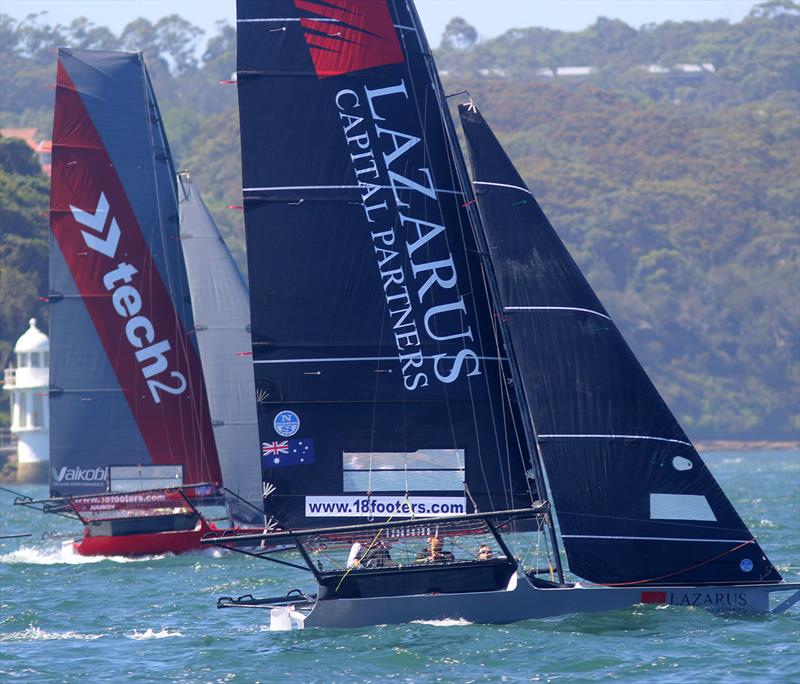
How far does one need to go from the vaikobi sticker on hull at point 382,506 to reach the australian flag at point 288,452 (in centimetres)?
43

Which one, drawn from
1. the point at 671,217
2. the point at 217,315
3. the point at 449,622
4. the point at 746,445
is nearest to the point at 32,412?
the point at 217,315

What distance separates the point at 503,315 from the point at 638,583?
126 inches

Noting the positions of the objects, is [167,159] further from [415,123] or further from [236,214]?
[236,214]

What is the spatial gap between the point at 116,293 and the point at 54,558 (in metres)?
5.00

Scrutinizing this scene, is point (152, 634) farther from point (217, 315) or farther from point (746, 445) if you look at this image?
point (746, 445)

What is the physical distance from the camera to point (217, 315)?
2952cm

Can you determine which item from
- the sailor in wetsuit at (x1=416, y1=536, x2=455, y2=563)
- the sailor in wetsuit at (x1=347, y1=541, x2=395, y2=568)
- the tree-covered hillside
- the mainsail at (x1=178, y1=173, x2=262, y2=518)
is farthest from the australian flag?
the tree-covered hillside

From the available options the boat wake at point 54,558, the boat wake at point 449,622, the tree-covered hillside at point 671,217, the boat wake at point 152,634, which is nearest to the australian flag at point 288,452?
the boat wake at point 449,622

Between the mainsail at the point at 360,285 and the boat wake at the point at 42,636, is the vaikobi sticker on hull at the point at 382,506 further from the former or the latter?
the boat wake at the point at 42,636

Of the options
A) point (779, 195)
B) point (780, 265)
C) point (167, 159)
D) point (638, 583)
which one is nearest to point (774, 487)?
point (167, 159)

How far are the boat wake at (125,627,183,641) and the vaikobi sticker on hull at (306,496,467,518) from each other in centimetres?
232

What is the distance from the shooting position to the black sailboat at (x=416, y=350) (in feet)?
58.4

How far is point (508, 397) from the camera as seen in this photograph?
18.1 metres

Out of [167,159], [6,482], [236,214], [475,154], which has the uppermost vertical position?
[236,214]
